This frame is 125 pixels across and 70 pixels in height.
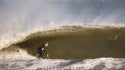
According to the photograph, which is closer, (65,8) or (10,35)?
(10,35)

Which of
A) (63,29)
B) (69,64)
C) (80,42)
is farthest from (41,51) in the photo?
(69,64)

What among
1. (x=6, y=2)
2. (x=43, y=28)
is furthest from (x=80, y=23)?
(x=6, y=2)

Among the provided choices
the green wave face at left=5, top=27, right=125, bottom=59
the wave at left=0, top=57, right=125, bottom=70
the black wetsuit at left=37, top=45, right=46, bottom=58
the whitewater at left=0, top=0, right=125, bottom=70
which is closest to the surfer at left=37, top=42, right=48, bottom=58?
the black wetsuit at left=37, top=45, right=46, bottom=58

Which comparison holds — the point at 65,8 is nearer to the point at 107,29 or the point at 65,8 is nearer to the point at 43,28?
the point at 43,28

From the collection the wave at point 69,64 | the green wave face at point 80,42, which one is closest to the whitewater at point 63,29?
the green wave face at point 80,42

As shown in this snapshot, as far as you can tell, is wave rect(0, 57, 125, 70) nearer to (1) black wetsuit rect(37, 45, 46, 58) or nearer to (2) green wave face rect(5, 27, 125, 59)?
(1) black wetsuit rect(37, 45, 46, 58)

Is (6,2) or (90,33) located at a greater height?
(6,2)

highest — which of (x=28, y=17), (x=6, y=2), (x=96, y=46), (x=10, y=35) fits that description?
(x=6, y=2)

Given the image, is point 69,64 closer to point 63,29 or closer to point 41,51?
point 41,51
